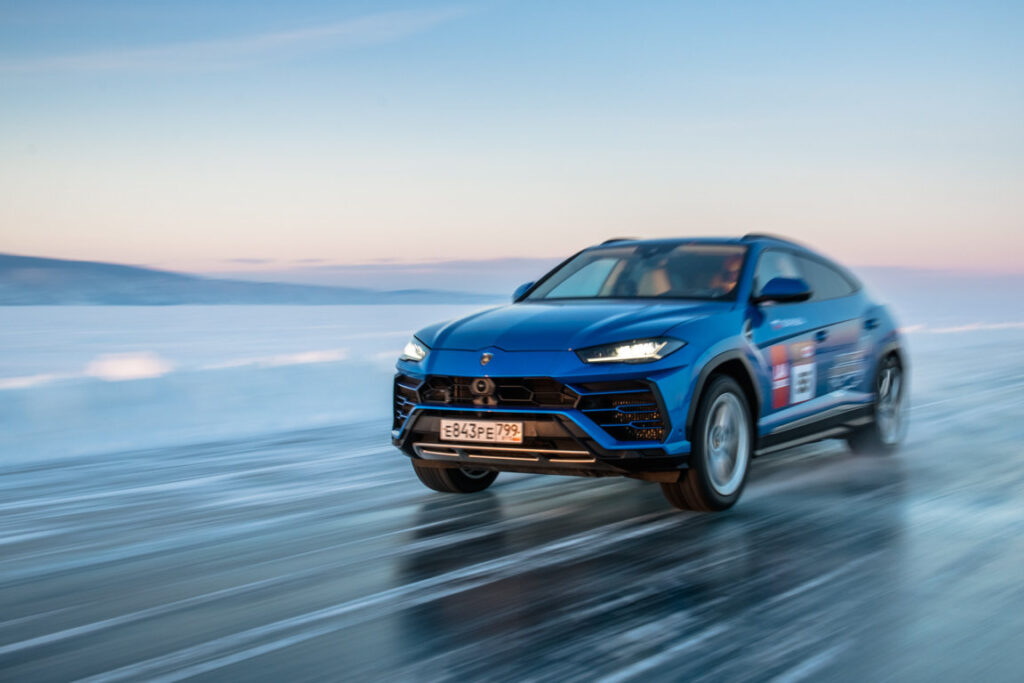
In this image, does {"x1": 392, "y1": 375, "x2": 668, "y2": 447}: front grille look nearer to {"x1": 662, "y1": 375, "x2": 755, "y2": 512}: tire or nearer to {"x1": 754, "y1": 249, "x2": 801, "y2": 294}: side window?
{"x1": 662, "y1": 375, "x2": 755, "y2": 512}: tire

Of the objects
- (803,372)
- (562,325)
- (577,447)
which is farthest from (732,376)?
(577,447)

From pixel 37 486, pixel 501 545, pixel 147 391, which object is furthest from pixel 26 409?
pixel 501 545

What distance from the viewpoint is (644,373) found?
20.1 ft

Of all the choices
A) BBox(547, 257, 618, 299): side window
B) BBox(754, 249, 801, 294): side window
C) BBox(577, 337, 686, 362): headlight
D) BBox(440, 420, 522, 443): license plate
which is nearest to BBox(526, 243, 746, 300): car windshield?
BBox(547, 257, 618, 299): side window

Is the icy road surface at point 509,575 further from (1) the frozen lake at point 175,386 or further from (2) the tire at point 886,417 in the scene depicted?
(1) the frozen lake at point 175,386

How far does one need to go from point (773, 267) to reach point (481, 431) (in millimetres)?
2472

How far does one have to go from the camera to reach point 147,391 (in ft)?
50.7

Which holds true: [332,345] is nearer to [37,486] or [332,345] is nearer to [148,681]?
[37,486]

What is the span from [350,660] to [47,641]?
1131 mm

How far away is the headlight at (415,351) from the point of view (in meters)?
6.77

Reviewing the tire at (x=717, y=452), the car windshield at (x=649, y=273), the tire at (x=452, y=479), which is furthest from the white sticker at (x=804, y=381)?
the tire at (x=452, y=479)

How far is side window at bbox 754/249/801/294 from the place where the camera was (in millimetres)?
7355

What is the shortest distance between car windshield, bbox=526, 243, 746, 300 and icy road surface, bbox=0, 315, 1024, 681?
1230 mm

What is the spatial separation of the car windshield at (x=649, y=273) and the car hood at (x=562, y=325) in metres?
0.36
